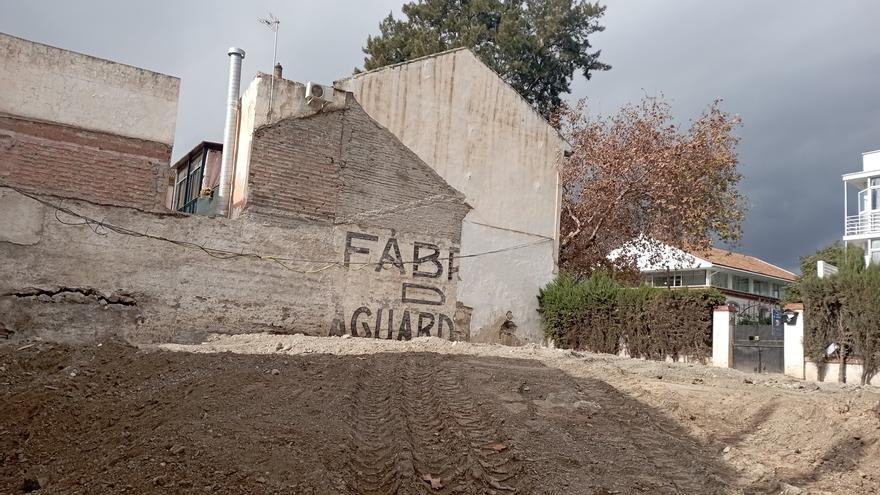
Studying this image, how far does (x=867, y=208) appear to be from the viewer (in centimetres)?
3038

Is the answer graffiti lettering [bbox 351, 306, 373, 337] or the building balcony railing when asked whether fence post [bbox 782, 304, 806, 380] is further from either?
the building balcony railing

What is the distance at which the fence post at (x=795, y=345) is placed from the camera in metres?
13.8

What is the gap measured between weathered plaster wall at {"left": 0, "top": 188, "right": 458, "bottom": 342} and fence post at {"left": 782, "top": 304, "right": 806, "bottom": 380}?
22.9 ft

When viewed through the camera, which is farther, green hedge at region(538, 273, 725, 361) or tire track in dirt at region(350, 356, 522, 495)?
green hedge at region(538, 273, 725, 361)

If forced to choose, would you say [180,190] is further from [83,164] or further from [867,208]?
[867,208]

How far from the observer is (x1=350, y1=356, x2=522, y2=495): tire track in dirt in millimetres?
5340

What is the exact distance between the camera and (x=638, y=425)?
7672 millimetres

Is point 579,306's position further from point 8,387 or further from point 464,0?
point 464,0

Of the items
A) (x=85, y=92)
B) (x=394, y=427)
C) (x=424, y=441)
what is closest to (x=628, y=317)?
(x=394, y=427)

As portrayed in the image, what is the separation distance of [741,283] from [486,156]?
29.8 m

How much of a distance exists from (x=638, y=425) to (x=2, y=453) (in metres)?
6.02

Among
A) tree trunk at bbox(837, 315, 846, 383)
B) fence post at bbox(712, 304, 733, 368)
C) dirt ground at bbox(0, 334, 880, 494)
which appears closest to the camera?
dirt ground at bbox(0, 334, 880, 494)

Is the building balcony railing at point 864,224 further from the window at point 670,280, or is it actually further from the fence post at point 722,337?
the fence post at point 722,337

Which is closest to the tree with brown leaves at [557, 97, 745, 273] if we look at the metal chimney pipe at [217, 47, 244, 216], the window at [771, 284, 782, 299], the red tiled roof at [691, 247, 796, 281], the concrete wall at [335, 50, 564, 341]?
the concrete wall at [335, 50, 564, 341]
